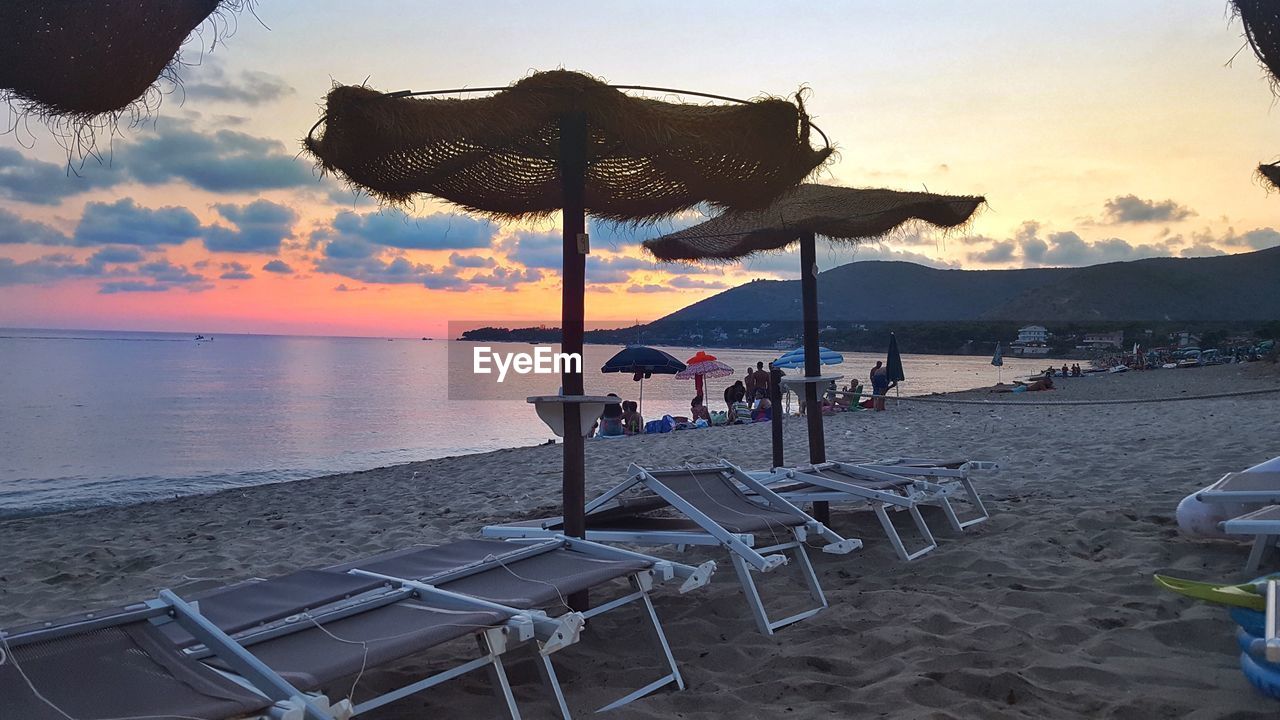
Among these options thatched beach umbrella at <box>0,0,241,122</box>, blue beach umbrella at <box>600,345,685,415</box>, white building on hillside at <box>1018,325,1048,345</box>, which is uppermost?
white building on hillside at <box>1018,325,1048,345</box>

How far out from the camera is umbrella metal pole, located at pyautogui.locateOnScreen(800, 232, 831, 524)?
5355 mm

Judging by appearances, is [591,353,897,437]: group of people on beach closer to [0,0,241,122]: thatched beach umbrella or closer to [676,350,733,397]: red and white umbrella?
[676,350,733,397]: red and white umbrella

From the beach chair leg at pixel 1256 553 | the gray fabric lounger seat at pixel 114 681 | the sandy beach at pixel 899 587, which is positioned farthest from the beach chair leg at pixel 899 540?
the gray fabric lounger seat at pixel 114 681

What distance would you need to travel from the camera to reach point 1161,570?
383 centimetres

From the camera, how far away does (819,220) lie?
5219 mm

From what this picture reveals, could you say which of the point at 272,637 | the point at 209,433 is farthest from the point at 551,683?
the point at 209,433

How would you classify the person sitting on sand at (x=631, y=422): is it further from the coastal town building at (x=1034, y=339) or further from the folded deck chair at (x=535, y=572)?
the coastal town building at (x=1034, y=339)

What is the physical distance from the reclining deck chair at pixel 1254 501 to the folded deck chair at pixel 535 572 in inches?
81.1

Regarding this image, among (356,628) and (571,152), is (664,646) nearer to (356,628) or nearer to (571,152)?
(356,628)

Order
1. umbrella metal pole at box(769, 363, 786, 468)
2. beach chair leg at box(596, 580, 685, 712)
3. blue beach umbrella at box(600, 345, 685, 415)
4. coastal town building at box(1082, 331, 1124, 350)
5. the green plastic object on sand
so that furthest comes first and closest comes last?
coastal town building at box(1082, 331, 1124, 350)
blue beach umbrella at box(600, 345, 685, 415)
umbrella metal pole at box(769, 363, 786, 468)
beach chair leg at box(596, 580, 685, 712)
the green plastic object on sand

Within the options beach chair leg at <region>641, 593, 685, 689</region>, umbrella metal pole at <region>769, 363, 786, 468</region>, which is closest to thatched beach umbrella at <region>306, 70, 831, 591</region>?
beach chair leg at <region>641, 593, 685, 689</region>

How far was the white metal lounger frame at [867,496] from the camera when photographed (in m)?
4.38

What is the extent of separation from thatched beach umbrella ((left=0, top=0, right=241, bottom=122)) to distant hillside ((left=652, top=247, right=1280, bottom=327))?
7186 cm

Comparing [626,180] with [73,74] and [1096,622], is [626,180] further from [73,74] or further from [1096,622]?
[1096,622]
